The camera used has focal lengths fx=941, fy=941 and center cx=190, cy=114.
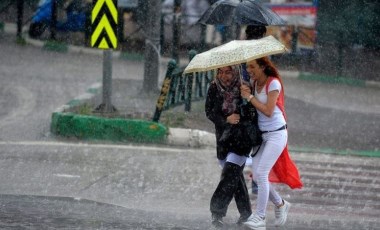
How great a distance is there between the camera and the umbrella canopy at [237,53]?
847cm

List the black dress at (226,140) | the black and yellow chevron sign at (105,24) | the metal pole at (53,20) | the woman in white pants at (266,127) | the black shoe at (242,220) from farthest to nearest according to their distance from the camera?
1. the metal pole at (53,20)
2. the black and yellow chevron sign at (105,24)
3. the black shoe at (242,220)
4. the black dress at (226,140)
5. the woman in white pants at (266,127)

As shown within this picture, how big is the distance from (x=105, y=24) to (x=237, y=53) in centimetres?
580

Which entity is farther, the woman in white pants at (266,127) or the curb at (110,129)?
the curb at (110,129)

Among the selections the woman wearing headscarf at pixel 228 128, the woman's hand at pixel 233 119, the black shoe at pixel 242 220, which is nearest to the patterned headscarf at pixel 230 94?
the woman wearing headscarf at pixel 228 128

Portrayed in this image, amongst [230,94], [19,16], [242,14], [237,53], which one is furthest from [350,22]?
[237,53]

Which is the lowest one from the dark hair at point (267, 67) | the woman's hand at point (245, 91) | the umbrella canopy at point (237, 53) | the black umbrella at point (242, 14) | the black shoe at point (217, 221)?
the black shoe at point (217, 221)

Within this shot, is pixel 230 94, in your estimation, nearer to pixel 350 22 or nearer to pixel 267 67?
pixel 267 67

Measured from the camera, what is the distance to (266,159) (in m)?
8.72

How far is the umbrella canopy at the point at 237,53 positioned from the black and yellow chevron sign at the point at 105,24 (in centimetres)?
535

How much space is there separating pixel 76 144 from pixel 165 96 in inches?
61.5

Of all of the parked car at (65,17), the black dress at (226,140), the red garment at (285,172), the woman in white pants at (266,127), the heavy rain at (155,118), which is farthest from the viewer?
the parked car at (65,17)

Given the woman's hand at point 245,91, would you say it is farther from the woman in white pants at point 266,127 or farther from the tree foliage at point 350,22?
the tree foliage at point 350,22

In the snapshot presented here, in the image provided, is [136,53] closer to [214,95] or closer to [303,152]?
[303,152]

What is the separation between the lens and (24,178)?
36.4 ft
